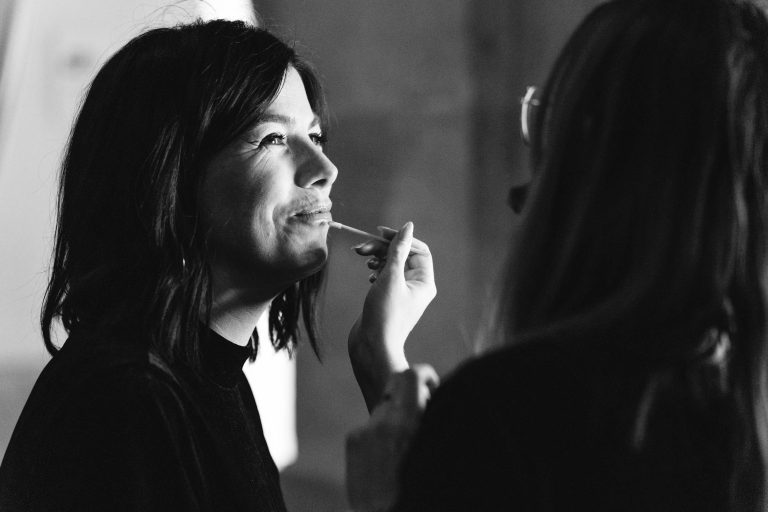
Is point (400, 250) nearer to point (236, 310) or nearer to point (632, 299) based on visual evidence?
point (236, 310)

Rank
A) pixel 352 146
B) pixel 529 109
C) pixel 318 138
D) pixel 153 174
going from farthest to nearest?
pixel 352 146, pixel 318 138, pixel 153 174, pixel 529 109

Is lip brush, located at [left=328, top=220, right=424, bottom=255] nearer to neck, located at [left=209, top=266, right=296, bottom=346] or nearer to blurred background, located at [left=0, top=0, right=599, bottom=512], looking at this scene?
neck, located at [left=209, top=266, right=296, bottom=346]

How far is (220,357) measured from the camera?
1.07 m

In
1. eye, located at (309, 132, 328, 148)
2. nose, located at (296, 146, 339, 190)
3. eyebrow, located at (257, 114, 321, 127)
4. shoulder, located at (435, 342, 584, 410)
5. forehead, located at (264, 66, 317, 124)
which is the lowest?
shoulder, located at (435, 342, 584, 410)

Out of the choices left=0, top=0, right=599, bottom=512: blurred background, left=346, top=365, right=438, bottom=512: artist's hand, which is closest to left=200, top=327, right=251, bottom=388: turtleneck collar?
left=346, top=365, right=438, bottom=512: artist's hand

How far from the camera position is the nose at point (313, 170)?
1.11 m

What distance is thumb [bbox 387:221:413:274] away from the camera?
→ 3.58ft

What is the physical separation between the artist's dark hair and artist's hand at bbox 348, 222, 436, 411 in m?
0.41

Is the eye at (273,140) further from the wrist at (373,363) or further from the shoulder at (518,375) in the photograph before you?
the shoulder at (518,375)

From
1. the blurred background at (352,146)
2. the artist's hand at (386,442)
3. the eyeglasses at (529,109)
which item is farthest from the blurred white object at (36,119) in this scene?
the artist's hand at (386,442)

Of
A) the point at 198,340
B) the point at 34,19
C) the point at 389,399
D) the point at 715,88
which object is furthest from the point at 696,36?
the point at 34,19

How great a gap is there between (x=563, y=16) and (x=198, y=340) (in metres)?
1.15

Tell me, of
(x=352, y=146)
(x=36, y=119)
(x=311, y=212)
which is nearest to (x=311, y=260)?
(x=311, y=212)

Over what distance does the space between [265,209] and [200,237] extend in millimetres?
83
